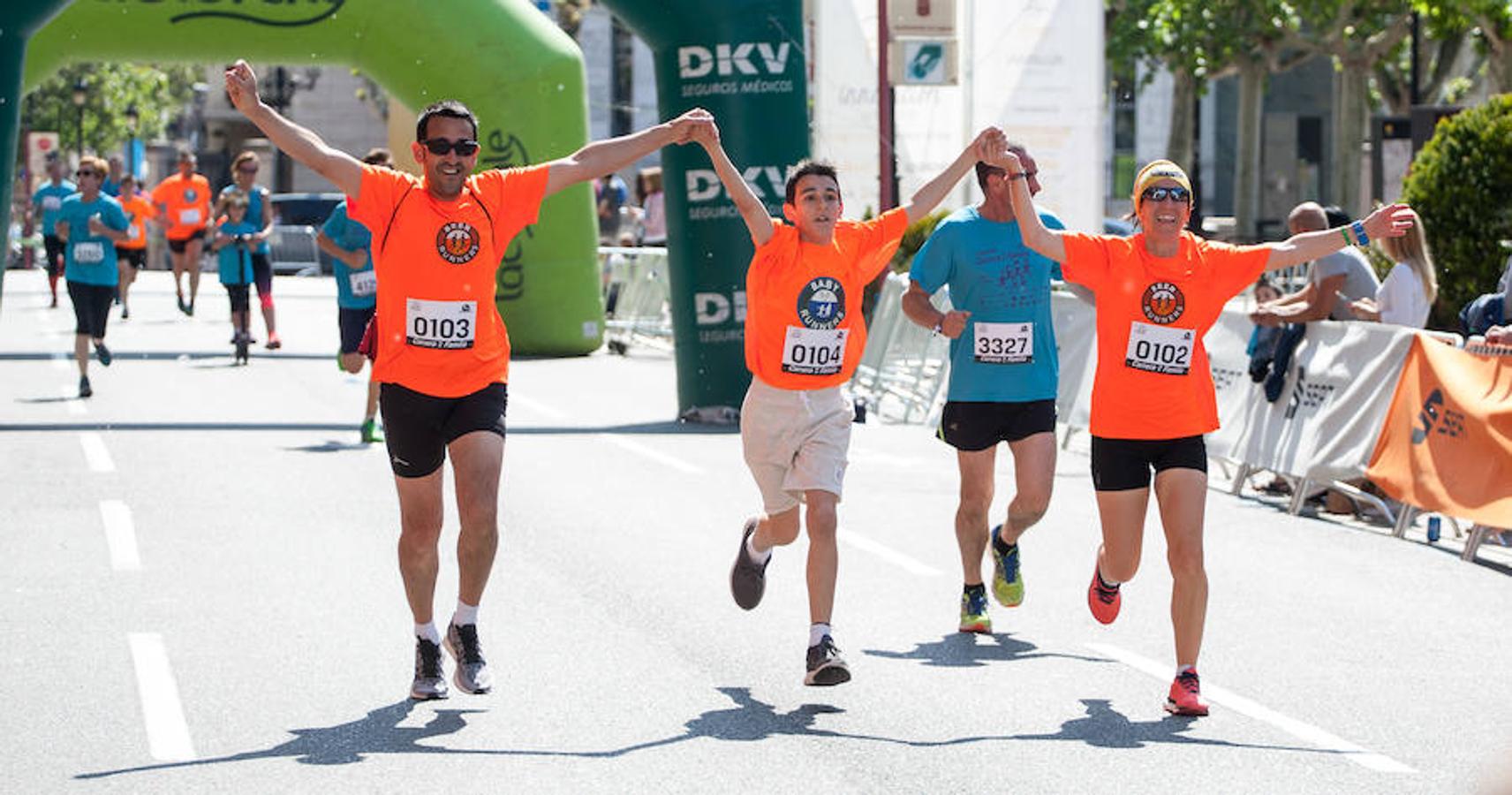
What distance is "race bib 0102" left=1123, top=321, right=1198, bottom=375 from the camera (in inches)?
312

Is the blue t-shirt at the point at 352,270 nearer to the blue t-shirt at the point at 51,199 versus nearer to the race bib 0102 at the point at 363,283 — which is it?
the race bib 0102 at the point at 363,283

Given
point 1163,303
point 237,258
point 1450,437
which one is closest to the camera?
point 1163,303

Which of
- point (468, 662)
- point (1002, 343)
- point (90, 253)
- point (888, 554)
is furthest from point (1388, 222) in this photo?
point (90, 253)

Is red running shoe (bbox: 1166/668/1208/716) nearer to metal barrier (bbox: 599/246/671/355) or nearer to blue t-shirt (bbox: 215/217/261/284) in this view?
blue t-shirt (bbox: 215/217/261/284)

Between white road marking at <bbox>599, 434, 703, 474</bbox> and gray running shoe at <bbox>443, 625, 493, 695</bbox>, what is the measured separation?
22.9ft

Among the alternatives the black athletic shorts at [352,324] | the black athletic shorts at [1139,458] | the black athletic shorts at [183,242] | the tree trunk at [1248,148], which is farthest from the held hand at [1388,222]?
the tree trunk at [1248,148]

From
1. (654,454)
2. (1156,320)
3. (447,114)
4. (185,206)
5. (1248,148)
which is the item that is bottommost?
(654,454)

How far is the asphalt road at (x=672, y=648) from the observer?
6969 mm

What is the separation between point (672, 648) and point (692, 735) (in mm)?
1488

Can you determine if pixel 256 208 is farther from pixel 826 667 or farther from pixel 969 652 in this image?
pixel 826 667

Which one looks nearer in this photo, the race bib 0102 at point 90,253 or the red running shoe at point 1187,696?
the red running shoe at point 1187,696

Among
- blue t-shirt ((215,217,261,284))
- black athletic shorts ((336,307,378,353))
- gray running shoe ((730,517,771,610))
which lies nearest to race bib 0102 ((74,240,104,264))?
blue t-shirt ((215,217,261,284))

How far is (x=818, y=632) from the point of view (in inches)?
313

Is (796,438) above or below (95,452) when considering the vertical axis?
above
